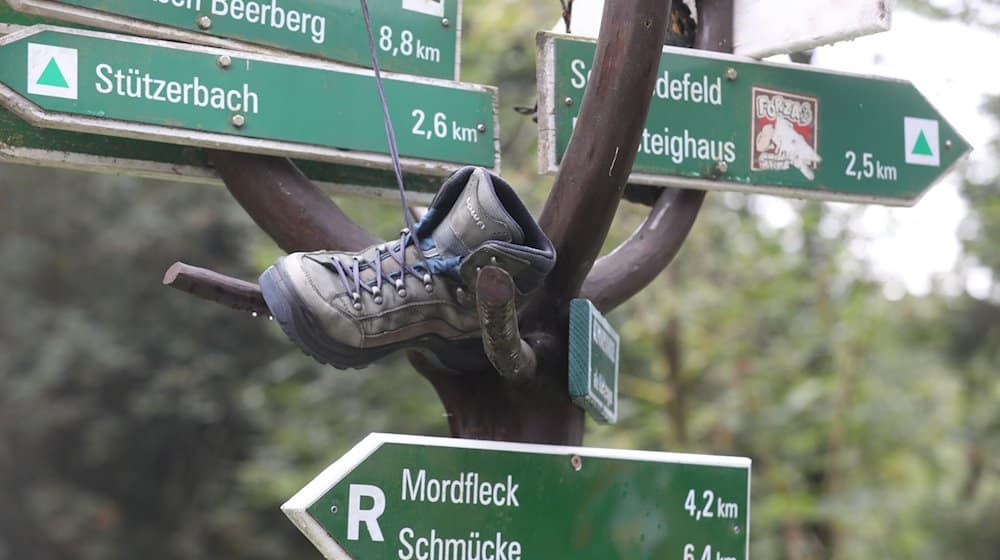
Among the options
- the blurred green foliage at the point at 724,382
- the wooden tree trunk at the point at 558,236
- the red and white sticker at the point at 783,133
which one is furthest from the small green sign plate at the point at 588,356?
the blurred green foliage at the point at 724,382

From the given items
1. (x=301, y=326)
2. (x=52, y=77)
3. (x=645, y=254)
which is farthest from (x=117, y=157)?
(x=645, y=254)

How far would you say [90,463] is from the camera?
12992 mm

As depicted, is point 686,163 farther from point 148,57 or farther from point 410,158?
point 148,57

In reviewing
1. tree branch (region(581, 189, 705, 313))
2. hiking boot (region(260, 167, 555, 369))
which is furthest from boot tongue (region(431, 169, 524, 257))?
tree branch (region(581, 189, 705, 313))

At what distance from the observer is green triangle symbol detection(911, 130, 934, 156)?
283 centimetres

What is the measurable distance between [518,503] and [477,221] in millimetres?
505

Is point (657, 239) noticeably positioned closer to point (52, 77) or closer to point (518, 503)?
point (518, 503)

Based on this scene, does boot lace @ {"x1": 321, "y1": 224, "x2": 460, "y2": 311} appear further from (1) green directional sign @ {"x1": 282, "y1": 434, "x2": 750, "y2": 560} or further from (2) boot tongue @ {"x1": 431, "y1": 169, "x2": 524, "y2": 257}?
(1) green directional sign @ {"x1": 282, "y1": 434, "x2": 750, "y2": 560}

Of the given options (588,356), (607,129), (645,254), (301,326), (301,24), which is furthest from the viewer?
(645,254)

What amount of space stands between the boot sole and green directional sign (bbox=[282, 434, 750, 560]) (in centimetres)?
13

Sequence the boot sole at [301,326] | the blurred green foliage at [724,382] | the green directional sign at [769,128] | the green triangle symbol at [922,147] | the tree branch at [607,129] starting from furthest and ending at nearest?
the blurred green foliage at [724,382] → the green triangle symbol at [922,147] → the green directional sign at [769,128] → the tree branch at [607,129] → the boot sole at [301,326]

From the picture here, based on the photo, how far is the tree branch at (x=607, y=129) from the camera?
2.11 meters

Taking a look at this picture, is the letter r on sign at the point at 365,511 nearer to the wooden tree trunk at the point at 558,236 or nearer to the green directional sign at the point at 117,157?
the wooden tree trunk at the point at 558,236

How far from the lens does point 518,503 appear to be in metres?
2.15
